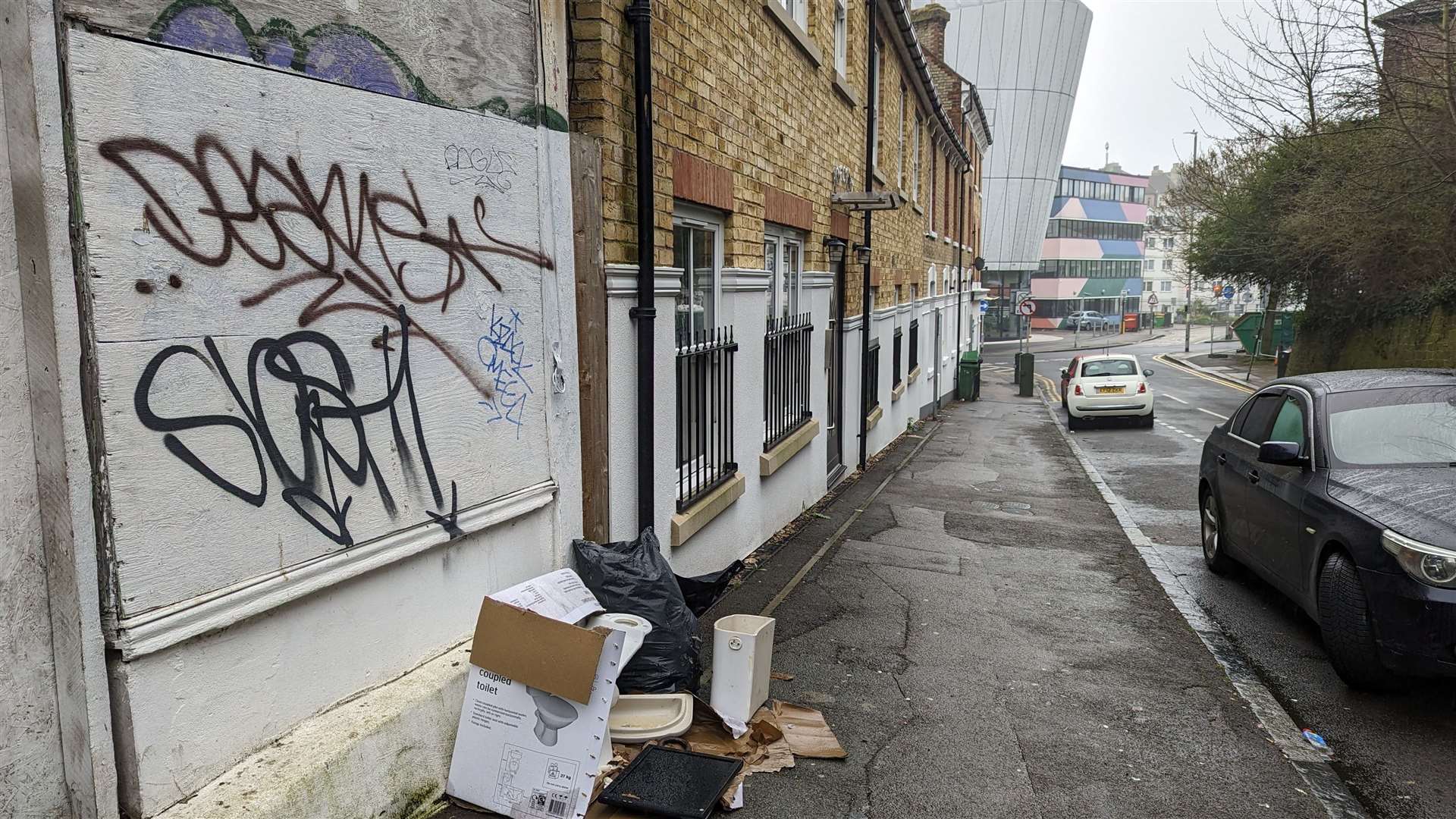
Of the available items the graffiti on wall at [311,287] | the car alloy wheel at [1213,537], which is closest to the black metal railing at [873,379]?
the car alloy wheel at [1213,537]

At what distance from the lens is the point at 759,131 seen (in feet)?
25.1

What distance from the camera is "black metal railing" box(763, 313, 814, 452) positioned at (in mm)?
8320

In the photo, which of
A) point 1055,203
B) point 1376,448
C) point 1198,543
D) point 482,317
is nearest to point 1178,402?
point 1198,543

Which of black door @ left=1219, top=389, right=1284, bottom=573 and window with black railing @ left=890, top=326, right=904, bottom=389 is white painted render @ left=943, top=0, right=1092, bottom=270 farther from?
black door @ left=1219, top=389, right=1284, bottom=573

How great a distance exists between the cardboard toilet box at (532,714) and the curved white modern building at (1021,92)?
5301 centimetres

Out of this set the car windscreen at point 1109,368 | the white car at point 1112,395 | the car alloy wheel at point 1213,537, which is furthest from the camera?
the car windscreen at point 1109,368

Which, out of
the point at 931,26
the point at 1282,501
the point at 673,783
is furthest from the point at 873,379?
the point at 931,26

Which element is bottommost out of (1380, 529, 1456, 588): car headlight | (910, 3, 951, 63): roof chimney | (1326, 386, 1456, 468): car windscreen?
(1380, 529, 1456, 588): car headlight

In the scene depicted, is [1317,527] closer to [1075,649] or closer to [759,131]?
[1075,649]

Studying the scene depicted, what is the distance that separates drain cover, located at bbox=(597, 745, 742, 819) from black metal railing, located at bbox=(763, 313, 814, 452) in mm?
4388

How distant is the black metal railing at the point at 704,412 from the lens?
636cm

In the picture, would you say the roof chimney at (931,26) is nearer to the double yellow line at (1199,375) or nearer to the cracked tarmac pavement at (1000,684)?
the double yellow line at (1199,375)

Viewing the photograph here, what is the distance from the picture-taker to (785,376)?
886cm

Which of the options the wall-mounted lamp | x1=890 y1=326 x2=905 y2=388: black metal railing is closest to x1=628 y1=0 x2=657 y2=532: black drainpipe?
the wall-mounted lamp
